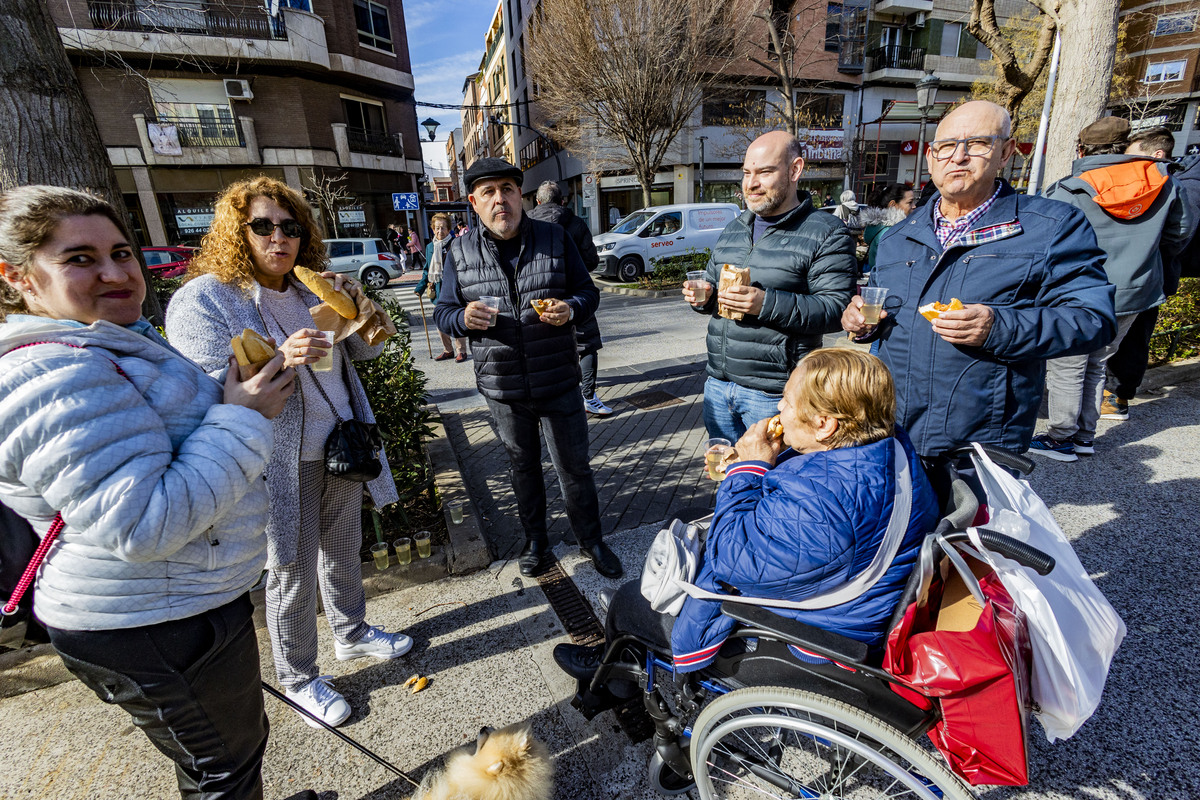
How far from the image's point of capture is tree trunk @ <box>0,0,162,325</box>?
246 centimetres

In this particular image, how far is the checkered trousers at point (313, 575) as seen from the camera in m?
2.18

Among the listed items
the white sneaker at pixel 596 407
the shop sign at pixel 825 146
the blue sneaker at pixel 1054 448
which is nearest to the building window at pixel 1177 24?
the shop sign at pixel 825 146

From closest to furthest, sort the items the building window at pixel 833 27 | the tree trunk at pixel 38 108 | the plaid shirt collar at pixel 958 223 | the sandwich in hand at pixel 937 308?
1. the sandwich in hand at pixel 937 308
2. the plaid shirt collar at pixel 958 223
3. the tree trunk at pixel 38 108
4. the building window at pixel 833 27

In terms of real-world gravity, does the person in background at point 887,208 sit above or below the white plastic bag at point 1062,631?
above

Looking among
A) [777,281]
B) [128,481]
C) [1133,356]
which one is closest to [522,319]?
[777,281]

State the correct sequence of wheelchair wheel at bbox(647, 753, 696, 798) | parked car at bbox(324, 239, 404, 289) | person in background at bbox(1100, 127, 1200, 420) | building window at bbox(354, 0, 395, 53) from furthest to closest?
building window at bbox(354, 0, 395, 53), parked car at bbox(324, 239, 404, 289), person in background at bbox(1100, 127, 1200, 420), wheelchair wheel at bbox(647, 753, 696, 798)

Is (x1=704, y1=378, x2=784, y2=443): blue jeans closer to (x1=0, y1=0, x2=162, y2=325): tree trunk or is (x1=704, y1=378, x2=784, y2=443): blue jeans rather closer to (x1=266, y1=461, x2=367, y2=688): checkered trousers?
(x1=266, y1=461, x2=367, y2=688): checkered trousers

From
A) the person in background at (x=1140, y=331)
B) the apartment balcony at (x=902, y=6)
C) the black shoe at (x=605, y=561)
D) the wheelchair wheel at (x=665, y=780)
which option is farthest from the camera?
the apartment balcony at (x=902, y=6)

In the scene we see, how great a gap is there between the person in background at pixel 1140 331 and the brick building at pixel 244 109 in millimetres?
23232

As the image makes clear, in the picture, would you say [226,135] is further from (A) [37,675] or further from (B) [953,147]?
(B) [953,147]

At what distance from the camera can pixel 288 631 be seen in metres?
2.21

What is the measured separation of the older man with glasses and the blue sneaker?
9.01 feet

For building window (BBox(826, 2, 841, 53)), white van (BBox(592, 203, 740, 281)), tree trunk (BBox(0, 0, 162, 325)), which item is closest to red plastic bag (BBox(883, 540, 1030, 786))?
tree trunk (BBox(0, 0, 162, 325))

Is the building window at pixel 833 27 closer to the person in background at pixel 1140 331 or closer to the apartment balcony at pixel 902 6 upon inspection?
the apartment balcony at pixel 902 6
